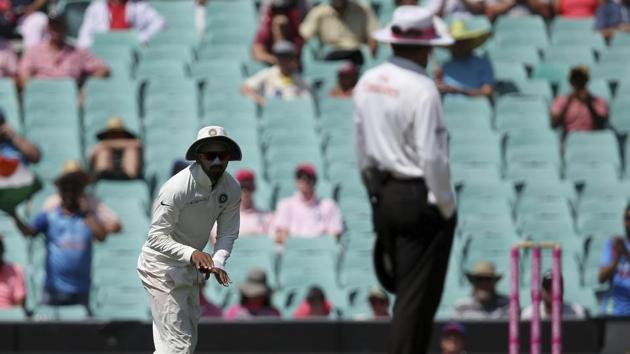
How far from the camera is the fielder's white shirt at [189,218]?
8.14 meters

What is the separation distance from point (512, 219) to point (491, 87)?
1.59 metres

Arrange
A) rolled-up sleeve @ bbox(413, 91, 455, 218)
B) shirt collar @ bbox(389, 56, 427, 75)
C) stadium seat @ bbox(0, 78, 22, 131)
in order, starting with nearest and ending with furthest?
1. rolled-up sleeve @ bbox(413, 91, 455, 218)
2. shirt collar @ bbox(389, 56, 427, 75)
3. stadium seat @ bbox(0, 78, 22, 131)

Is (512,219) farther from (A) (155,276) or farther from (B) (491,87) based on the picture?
(A) (155,276)

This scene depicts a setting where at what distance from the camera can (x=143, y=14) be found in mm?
16641

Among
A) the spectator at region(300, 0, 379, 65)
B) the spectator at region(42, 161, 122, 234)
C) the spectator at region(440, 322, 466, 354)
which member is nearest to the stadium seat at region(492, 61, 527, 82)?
the spectator at region(300, 0, 379, 65)

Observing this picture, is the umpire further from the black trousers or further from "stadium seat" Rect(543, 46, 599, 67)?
"stadium seat" Rect(543, 46, 599, 67)

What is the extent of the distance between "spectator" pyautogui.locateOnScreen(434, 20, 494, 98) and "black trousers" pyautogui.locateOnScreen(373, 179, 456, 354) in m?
8.28

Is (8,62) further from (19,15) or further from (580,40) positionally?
(580,40)

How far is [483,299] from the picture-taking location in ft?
40.8

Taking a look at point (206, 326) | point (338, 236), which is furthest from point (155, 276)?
point (338, 236)

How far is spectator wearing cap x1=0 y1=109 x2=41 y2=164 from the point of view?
14304 millimetres

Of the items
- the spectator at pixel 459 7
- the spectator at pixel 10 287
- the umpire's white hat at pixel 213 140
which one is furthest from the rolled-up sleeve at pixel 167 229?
the spectator at pixel 459 7

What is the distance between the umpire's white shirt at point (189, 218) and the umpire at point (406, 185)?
1.18 meters

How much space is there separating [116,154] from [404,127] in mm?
7732
